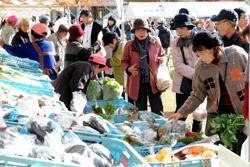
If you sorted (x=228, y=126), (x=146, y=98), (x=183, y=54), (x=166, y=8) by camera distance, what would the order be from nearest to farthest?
(x=228, y=126) → (x=183, y=54) → (x=146, y=98) → (x=166, y=8)

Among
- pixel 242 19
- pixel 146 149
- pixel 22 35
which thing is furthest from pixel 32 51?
pixel 146 149

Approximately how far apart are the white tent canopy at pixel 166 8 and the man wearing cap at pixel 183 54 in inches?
269

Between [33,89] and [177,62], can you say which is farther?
[177,62]

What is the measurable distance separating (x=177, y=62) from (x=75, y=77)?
119cm

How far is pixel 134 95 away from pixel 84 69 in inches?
37.0

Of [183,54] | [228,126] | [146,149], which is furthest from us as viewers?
[183,54]

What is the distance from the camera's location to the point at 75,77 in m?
4.57

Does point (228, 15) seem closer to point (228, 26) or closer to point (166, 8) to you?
point (228, 26)

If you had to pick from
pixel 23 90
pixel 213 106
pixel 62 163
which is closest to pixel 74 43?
pixel 23 90

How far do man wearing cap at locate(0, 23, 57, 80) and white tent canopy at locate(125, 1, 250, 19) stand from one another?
6.55m

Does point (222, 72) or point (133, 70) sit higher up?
point (222, 72)

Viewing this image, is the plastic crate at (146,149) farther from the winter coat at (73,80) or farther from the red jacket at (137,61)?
the red jacket at (137,61)

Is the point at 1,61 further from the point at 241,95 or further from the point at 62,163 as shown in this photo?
the point at 62,163

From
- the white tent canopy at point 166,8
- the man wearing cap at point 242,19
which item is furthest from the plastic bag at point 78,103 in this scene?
the white tent canopy at point 166,8
